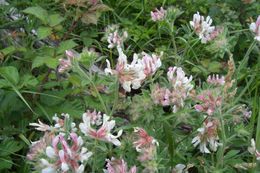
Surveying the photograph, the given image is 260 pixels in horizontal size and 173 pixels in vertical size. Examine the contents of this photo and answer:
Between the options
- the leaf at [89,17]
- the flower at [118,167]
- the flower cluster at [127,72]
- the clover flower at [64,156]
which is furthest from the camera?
the leaf at [89,17]

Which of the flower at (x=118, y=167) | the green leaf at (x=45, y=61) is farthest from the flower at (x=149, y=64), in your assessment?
the green leaf at (x=45, y=61)

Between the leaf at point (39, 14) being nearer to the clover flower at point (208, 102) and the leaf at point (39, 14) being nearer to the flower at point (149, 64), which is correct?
the flower at point (149, 64)

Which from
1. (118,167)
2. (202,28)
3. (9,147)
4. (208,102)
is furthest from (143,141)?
(202,28)

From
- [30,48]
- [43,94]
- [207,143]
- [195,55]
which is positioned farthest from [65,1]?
[207,143]

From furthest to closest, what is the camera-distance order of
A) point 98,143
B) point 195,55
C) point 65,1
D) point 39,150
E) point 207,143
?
point 195,55 < point 65,1 < point 207,143 < point 98,143 < point 39,150

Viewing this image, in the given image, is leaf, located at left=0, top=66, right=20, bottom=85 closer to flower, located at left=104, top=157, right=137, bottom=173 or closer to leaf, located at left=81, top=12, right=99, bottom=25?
leaf, located at left=81, top=12, right=99, bottom=25

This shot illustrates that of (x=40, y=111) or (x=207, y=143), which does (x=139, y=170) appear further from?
(x=40, y=111)
